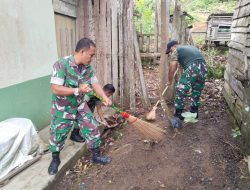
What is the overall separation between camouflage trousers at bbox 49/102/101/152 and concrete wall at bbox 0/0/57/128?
0.92 meters

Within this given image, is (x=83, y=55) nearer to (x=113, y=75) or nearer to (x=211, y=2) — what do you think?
(x=113, y=75)

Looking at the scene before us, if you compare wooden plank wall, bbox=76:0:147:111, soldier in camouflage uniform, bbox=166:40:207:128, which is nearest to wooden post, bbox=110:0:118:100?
wooden plank wall, bbox=76:0:147:111

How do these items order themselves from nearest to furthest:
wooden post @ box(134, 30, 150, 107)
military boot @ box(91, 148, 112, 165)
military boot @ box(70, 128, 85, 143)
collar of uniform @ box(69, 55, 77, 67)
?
1. collar of uniform @ box(69, 55, 77, 67)
2. military boot @ box(91, 148, 112, 165)
3. military boot @ box(70, 128, 85, 143)
4. wooden post @ box(134, 30, 150, 107)

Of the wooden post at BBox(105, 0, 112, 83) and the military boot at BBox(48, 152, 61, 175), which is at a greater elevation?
the wooden post at BBox(105, 0, 112, 83)

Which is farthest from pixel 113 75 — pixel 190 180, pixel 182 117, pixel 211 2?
pixel 211 2

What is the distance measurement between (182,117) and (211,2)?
17.4 metres

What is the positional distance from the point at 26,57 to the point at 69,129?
1531mm

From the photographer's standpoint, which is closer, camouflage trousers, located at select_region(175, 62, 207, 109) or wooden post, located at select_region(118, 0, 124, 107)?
camouflage trousers, located at select_region(175, 62, 207, 109)

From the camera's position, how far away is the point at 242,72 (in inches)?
177

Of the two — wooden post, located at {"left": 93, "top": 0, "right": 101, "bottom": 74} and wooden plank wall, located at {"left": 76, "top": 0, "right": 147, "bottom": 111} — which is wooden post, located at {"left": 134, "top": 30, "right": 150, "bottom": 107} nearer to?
wooden plank wall, located at {"left": 76, "top": 0, "right": 147, "bottom": 111}

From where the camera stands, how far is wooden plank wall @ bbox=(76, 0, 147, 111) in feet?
17.0

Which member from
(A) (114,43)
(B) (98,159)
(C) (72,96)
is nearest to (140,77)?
(A) (114,43)

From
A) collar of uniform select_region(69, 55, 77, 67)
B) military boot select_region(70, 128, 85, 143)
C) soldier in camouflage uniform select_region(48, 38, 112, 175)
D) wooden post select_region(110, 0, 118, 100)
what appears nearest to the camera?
soldier in camouflage uniform select_region(48, 38, 112, 175)

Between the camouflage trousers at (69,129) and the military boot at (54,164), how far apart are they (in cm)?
10
